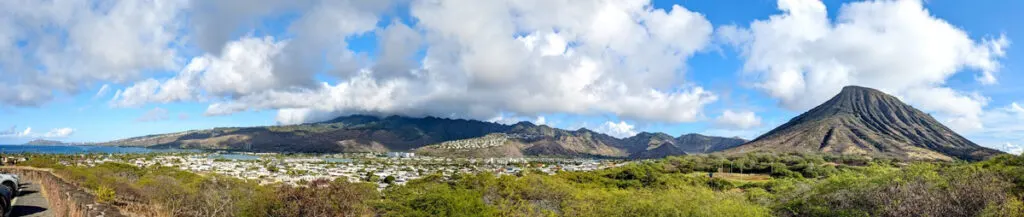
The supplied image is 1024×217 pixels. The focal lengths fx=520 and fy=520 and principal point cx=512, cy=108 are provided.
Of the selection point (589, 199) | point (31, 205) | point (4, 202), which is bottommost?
point (589, 199)

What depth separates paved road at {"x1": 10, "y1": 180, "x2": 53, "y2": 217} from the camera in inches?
953

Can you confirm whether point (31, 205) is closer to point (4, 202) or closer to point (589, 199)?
point (4, 202)

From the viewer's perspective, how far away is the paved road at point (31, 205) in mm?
24203

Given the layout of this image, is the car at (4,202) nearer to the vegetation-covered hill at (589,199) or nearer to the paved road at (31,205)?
the paved road at (31,205)

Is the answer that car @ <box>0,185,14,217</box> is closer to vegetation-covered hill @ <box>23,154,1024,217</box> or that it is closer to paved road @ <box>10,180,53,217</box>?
paved road @ <box>10,180,53,217</box>

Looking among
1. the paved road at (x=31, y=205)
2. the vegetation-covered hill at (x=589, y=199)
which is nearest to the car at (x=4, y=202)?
the paved road at (x=31, y=205)

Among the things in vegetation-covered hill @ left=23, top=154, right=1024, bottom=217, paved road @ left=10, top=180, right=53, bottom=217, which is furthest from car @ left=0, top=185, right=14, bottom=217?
vegetation-covered hill @ left=23, top=154, right=1024, bottom=217

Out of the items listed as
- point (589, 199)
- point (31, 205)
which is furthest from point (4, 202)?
point (589, 199)

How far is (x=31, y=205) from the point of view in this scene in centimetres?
2702

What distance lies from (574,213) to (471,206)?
26.6 feet

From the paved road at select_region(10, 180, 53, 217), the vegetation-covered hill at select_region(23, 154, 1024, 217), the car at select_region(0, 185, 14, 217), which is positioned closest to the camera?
the car at select_region(0, 185, 14, 217)

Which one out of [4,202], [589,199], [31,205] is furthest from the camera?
[589,199]

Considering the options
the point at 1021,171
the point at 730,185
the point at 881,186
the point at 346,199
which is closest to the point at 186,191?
the point at 346,199

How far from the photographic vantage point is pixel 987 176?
28.2 m
